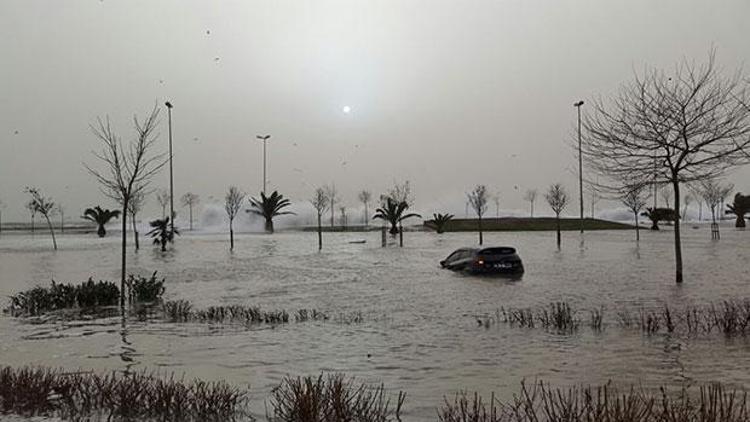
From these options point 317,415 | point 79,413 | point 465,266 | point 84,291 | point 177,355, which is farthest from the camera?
point 465,266

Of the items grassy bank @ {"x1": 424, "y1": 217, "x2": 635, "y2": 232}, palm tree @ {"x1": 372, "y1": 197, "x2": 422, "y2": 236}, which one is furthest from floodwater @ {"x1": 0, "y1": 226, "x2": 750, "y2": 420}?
grassy bank @ {"x1": 424, "y1": 217, "x2": 635, "y2": 232}

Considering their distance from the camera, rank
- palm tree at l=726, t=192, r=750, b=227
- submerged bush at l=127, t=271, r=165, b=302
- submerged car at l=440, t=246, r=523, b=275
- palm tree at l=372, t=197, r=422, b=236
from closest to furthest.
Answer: submerged bush at l=127, t=271, r=165, b=302 < submerged car at l=440, t=246, r=523, b=275 < palm tree at l=372, t=197, r=422, b=236 < palm tree at l=726, t=192, r=750, b=227

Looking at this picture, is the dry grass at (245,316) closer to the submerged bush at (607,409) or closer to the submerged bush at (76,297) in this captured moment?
the submerged bush at (76,297)

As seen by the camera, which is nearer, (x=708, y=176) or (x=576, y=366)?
(x=576, y=366)

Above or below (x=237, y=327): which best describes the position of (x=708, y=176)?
above

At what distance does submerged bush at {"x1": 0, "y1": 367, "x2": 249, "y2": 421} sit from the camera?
671cm

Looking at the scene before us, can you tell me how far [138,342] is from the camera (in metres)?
12.4

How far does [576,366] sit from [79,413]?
6194mm

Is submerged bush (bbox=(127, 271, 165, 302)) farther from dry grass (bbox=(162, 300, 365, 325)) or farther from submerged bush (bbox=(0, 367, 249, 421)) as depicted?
submerged bush (bbox=(0, 367, 249, 421))

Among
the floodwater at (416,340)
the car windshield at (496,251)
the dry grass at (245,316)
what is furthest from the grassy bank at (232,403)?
the car windshield at (496,251)

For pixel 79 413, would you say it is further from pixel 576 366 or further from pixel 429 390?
pixel 576 366

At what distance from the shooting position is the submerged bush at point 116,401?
6.71 m

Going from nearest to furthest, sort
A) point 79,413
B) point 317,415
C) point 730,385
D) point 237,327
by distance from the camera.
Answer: point 317,415
point 79,413
point 730,385
point 237,327

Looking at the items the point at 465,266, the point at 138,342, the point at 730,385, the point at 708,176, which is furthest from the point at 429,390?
the point at 465,266
